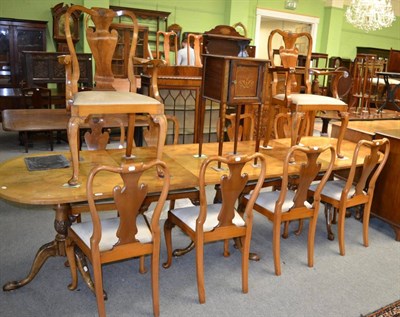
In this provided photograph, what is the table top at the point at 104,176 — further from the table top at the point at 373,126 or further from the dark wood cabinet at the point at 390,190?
the table top at the point at 373,126

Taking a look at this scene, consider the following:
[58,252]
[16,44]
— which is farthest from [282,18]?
[58,252]

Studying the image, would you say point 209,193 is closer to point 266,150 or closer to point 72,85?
point 266,150

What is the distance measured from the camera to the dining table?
220 centimetres

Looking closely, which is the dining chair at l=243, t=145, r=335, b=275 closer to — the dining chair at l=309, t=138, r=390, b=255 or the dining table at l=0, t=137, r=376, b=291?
the dining table at l=0, t=137, r=376, b=291

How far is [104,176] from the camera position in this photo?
8.29ft

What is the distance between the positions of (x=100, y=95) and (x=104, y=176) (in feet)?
1.68

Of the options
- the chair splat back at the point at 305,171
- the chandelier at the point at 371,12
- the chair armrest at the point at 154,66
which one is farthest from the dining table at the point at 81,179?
the chandelier at the point at 371,12

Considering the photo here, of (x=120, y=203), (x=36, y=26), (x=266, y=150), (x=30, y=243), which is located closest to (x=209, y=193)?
(x=266, y=150)

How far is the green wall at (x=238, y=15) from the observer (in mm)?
8016

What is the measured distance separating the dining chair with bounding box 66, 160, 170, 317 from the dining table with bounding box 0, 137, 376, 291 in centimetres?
13

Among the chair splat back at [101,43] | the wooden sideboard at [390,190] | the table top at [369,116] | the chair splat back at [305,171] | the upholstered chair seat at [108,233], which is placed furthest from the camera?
the table top at [369,116]

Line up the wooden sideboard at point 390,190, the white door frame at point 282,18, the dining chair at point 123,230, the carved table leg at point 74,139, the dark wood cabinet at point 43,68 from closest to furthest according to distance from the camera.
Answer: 1. the dining chair at point 123,230
2. the carved table leg at point 74,139
3. the wooden sideboard at point 390,190
4. the dark wood cabinet at point 43,68
5. the white door frame at point 282,18

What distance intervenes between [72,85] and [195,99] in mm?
2704

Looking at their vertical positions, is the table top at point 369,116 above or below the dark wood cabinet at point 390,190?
above
